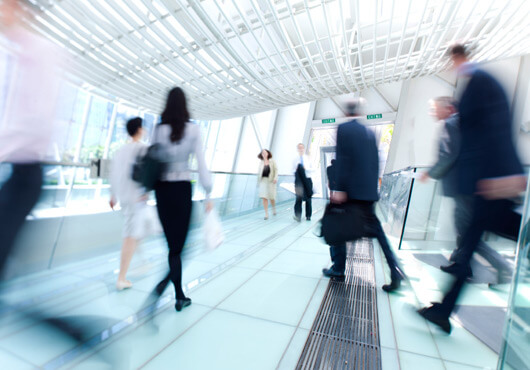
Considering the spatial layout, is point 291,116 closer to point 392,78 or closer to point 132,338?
point 392,78

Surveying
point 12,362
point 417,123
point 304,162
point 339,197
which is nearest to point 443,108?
point 339,197

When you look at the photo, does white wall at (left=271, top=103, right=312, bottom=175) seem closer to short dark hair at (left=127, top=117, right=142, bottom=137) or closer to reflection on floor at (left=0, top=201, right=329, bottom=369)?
reflection on floor at (left=0, top=201, right=329, bottom=369)

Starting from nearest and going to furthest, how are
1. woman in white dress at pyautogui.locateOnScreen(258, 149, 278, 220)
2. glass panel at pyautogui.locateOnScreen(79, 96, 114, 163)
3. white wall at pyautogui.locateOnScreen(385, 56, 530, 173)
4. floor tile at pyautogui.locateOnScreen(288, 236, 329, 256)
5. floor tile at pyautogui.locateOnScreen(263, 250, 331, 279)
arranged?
1. floor tile at pyautogui.locateOnScreen(263, 250, 331, 279)
2. floor tile at pyautogui.locateOnScreen(288, 236, 329, 256)
3. woman in white dress at pyautogui.locateOnScreen(258, 149, 278, 220)
4. glass panel at pyautogui.locateOnScreen(79, 96, 114, 163)
5. white wall at pyautogui.locateOnScreen(385, 56, 530, 173)

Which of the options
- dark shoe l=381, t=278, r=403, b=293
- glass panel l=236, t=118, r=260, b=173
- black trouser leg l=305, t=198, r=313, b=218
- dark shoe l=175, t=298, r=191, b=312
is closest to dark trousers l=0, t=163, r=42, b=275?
dark shoe l=175, t=298, r=191, b=312

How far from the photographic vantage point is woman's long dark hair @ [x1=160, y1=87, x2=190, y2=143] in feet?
5.10

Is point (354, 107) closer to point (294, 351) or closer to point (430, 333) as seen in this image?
point (430, 333)

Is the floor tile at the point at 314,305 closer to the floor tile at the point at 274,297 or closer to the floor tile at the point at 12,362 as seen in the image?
the floor tile at the point at 274,297

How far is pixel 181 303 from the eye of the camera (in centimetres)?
181

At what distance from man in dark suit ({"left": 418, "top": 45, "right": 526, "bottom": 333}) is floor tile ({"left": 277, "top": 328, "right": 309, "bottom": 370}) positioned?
93 cm

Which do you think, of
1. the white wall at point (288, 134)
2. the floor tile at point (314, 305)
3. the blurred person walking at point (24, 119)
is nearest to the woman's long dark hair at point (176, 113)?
the blurred person walking at point (24, 119)

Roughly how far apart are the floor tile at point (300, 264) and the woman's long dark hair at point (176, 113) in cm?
171

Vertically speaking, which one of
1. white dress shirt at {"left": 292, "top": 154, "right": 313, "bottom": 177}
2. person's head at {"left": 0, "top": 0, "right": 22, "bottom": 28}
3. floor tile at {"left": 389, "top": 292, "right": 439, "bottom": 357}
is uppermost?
white dress shirt at {"left": 292, "top": 154, "right": 313, "bottom": 177}

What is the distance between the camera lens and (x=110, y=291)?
6.73 ft

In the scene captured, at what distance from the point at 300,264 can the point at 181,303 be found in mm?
1436
